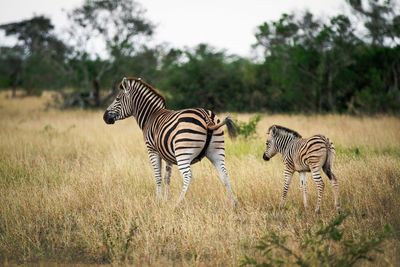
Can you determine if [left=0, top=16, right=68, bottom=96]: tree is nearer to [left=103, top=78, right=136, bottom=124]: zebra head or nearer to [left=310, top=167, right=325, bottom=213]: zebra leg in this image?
[left=103, top=78, right=136, bottom=124]: zebra head

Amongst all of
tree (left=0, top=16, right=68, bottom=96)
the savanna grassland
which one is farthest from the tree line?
the savanna grassland

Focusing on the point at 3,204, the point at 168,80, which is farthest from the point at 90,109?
the point at 3,204

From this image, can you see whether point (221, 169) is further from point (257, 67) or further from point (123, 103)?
point (257, 67)

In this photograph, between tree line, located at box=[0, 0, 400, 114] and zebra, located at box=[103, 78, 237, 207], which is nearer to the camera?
zebra, located at box=[103, 78, 237, 207]

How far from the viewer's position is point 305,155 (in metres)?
7.15

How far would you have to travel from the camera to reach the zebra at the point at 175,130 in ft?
23.1

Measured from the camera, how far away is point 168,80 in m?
27.7

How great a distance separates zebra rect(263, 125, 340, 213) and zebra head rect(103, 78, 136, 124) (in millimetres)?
2506

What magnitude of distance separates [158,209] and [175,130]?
3.96ft

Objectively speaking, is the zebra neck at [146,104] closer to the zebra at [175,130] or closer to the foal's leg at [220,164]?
the zebra at [175,130]

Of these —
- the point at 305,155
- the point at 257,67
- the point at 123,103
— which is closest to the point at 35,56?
the point at 257,67

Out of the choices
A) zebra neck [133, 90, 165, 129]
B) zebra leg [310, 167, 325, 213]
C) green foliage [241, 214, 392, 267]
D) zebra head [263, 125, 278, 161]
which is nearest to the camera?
green foliage [241, 214, 392, 267]

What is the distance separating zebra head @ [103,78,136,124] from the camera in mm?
8242

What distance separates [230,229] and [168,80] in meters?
22.5
